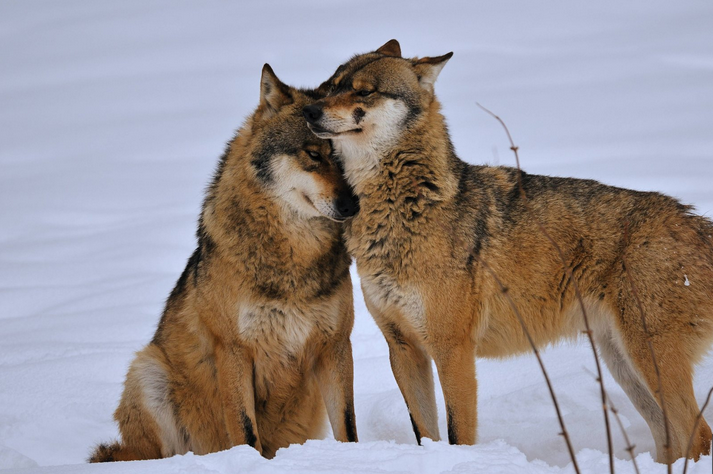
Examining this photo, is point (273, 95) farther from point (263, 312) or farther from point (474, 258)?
point (474, 258)

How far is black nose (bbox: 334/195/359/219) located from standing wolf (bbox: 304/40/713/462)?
91 mm

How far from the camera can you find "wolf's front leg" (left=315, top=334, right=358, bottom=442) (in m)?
4.66

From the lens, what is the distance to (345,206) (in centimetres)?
447

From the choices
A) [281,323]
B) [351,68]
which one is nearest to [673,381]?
[281,323]

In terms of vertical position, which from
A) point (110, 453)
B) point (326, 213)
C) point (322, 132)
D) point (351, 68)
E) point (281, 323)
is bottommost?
point (110, 453)

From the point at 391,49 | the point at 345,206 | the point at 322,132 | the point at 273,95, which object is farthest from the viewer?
the point at 391,49

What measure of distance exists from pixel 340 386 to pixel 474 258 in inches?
48.4

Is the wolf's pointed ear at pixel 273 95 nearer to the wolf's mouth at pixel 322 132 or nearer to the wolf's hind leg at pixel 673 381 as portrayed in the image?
the wolf's mouth at pixel 322 132

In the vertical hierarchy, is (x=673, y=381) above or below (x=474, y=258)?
below

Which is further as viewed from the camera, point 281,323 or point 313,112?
point 281,323

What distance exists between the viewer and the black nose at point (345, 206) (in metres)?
4.46

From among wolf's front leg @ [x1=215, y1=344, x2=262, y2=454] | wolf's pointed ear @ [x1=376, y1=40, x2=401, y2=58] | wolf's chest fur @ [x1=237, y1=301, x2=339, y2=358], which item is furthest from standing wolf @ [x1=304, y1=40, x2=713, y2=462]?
wolf's front leg @ [x1=215, y1=344, x2=262, y2=454]

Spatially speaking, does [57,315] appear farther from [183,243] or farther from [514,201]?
[514,201]

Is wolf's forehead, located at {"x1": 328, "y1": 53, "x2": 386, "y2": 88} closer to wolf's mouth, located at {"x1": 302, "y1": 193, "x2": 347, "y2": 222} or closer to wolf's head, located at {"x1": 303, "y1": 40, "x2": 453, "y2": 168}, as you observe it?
wolf's head, located at {"x1": 303, "y1": 40, "x2": 453, "y2": 168}
